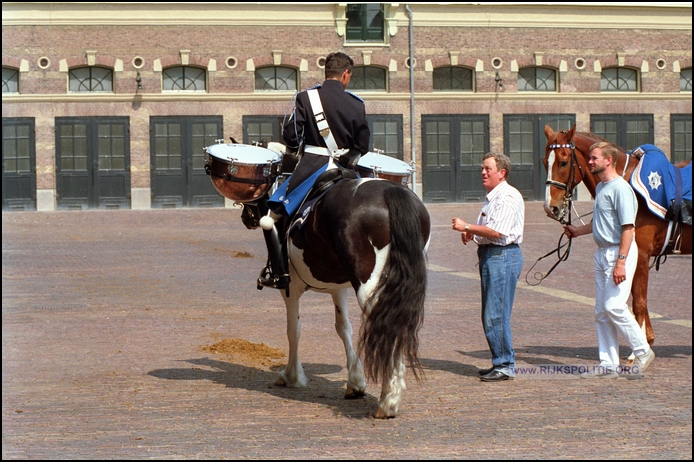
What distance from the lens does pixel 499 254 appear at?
7.73 meters

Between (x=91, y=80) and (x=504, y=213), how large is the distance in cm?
2793

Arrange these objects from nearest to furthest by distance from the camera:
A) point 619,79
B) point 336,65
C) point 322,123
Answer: point 322,123
point 336,65
point 619,79

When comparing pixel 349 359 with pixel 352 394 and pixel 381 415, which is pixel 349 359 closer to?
pixel 352 394

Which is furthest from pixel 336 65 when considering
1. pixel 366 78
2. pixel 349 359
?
pixel 366 78

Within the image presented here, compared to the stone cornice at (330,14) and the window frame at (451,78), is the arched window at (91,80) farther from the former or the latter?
the window frame at (451,78)

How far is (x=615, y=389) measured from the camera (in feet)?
23.5

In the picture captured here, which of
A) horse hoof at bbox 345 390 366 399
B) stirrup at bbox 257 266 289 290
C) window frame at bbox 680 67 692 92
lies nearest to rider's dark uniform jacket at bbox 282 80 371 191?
stirrup at bbox 257 266 289 290

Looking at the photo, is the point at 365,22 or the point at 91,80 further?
the point at 365,22

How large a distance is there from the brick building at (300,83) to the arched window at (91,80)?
2.3 inches

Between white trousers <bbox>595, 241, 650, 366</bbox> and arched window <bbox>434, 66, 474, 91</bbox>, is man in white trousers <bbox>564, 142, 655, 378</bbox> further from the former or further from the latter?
arched window <bbox>434, 66, 474, 91</bbox>

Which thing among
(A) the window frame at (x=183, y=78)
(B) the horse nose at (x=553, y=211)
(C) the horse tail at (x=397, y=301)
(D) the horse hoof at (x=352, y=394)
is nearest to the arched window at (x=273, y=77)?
(A) the window frame at (x=183, y=78)

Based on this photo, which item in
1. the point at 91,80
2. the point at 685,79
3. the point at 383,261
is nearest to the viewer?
the point at 383,261

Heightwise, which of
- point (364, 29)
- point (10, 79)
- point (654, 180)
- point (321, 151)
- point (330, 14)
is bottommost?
point (654, 180)

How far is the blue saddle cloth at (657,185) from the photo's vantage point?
8359mm
